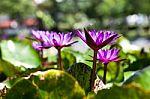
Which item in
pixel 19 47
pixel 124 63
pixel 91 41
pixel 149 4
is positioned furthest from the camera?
pixel 149 4

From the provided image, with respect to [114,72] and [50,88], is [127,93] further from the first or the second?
[114,72]

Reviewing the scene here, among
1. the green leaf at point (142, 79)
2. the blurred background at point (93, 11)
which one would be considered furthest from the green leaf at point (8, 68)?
the blurred background at point (93, 11)

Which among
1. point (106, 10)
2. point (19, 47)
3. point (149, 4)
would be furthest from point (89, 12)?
point (19, 47)

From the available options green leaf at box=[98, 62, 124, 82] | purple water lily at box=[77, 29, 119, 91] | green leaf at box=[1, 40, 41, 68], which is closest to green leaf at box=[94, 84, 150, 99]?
purple water lily at box=[77, 29, 119, 91]

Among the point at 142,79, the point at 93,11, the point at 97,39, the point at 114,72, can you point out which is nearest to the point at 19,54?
the point at 114,72

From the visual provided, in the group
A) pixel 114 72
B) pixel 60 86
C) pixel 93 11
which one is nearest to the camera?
pixel 60 86

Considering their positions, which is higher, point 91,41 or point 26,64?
point 91,41

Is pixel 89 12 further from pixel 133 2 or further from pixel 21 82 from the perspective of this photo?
pixel 21 82
